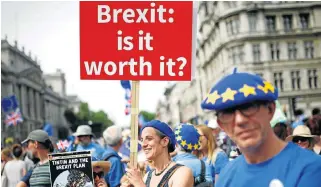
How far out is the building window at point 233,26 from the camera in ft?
181

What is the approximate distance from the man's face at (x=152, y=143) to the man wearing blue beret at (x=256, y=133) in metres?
1.70

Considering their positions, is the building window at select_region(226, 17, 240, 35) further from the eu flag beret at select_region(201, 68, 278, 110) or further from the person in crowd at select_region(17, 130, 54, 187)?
the eu flag beret at select_region(201, 68, 278, 110)

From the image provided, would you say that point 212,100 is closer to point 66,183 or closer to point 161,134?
point 161,134

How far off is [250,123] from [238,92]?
137 mm

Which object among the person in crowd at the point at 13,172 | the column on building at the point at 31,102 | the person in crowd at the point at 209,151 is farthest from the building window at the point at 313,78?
the column on building at the point at 31,102

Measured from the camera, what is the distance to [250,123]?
2016 mm

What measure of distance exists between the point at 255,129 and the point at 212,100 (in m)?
0.21

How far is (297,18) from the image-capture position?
5572 centimetres

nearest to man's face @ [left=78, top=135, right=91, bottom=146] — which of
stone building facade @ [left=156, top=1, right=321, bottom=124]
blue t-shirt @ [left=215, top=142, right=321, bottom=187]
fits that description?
blue t-shirt @ [left=215, top=142, right=321, bottom=187]

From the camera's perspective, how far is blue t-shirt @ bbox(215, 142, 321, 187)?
1909 millimetres

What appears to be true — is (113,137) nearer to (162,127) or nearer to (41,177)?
(41,177)

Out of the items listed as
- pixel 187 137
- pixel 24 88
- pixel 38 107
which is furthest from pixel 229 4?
pixel 38 107

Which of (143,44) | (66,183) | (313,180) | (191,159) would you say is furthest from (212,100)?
(191,159)

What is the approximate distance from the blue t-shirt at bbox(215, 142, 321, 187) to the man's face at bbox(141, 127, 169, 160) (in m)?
1.66
